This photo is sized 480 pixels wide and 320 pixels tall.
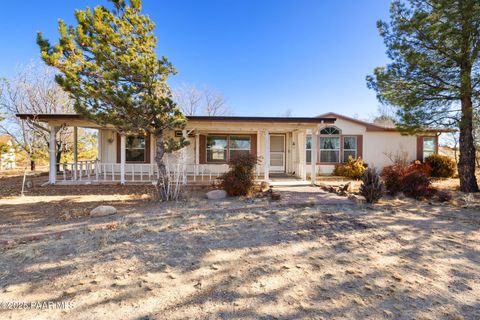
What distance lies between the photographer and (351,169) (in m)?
12.8

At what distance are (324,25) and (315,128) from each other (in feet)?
18.1

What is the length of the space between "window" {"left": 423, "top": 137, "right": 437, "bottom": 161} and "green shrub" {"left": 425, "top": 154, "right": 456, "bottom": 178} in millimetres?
1036

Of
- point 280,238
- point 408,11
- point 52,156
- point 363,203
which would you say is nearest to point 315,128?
point 363,203

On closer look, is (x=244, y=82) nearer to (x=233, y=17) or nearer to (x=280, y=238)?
(x=233, y=17)

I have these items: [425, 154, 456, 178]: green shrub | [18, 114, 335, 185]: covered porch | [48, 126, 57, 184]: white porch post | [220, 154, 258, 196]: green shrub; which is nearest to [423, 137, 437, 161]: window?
[425, 154, 456, 178]: green shrub

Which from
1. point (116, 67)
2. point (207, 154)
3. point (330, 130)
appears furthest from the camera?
point (330, 130)

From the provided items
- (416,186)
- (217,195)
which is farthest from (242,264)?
(416,186)

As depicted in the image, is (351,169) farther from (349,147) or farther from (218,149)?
(218,149)

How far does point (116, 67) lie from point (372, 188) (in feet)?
24.5

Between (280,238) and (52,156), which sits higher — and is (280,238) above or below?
→ below

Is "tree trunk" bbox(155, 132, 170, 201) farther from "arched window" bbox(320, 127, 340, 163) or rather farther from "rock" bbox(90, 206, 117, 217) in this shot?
"arched window" bbox(320, 127, 340, 163)

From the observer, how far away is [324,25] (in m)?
11.7

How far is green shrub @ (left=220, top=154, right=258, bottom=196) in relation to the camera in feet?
25.1

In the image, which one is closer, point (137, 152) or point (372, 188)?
point (372, 188)
